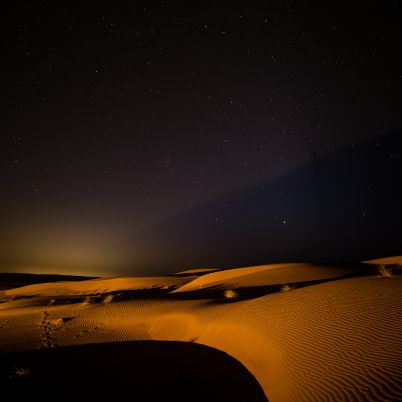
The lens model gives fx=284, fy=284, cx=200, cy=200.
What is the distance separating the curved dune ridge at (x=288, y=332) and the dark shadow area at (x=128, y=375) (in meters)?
0.39

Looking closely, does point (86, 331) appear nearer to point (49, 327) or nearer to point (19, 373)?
point (49, 327)

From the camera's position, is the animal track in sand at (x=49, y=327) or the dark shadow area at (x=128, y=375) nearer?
the dark shadow area at (x=128, y=375)

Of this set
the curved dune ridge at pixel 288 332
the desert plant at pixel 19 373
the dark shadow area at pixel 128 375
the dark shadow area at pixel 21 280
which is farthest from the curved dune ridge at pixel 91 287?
the desert plant at pixel 19 373

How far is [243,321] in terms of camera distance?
8.12m

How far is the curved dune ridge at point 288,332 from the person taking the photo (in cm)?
443

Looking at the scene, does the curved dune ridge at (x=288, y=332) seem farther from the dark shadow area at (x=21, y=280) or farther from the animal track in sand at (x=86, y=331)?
the dark shadow area at (x=21, y=280)

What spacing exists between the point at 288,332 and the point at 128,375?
3.69 metres

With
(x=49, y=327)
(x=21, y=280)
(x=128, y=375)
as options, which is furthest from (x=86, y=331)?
(x=21, y=280)

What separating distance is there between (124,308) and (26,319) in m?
4.13

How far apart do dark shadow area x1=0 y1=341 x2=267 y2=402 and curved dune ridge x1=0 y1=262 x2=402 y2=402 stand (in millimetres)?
392

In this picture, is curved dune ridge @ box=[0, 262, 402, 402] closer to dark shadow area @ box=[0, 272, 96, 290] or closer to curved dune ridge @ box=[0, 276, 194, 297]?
curved dune ridge @ box=[0, 276, 194, 297]

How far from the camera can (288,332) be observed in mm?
6641

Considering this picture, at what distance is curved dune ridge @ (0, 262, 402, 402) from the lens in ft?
14.5

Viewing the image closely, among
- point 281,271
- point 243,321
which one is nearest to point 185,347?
point 243,321
